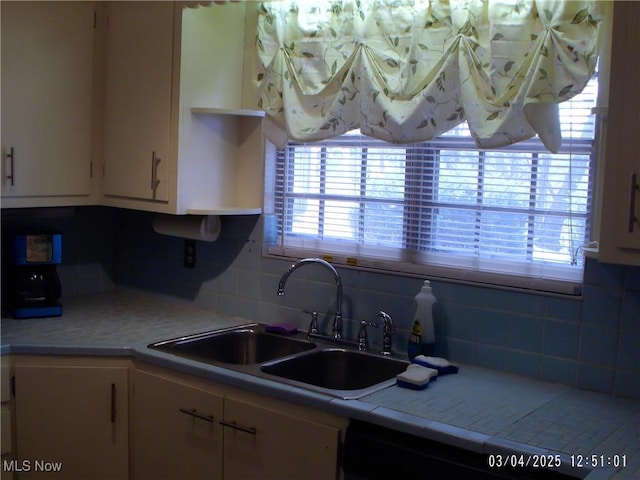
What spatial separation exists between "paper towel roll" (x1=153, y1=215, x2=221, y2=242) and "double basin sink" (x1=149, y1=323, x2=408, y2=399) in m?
0.42

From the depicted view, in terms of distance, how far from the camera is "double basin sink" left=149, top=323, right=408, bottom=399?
7.96 feet

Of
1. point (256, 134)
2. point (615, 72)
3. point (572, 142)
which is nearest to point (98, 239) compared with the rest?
point (256, 134)

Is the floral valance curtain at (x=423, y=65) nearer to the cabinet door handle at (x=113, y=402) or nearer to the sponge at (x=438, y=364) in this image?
the sponge at (x=438, y=364)

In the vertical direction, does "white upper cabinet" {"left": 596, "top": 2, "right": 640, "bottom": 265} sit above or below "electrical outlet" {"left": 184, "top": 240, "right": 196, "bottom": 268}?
above

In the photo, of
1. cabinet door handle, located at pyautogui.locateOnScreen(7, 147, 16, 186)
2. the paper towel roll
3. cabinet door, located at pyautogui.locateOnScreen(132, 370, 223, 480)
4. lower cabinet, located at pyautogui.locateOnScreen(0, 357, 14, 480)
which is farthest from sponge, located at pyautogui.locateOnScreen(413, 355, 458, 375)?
cabinet door handle, located at pyautogui.locateOnScreen(7, 147, 16, 186)

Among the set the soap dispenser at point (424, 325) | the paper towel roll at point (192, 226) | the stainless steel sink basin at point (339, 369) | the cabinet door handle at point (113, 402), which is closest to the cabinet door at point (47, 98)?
the paper towel roll at point (192, 226)

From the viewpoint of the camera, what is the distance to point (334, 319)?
272cm

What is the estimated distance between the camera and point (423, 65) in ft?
7.93

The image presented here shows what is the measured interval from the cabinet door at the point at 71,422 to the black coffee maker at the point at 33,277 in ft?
1.43

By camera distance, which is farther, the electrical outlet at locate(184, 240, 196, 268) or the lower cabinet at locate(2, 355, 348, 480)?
the electrical outlet at locate(184, 240, 196, 268)

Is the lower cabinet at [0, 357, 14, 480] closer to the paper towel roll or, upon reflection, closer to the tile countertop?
the tile countertop

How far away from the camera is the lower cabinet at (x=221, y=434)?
6.86 feet

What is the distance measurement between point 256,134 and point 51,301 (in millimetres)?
1085

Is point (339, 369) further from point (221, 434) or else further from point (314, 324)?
point (221, 434)
